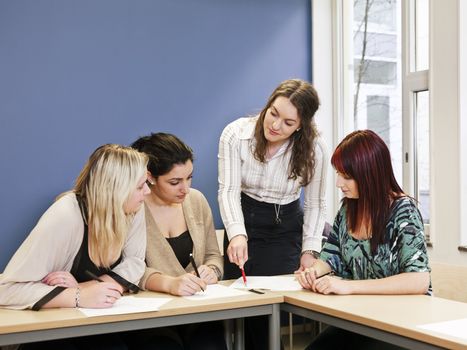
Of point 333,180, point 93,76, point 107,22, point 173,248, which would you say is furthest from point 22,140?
point 333,180

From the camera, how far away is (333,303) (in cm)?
192

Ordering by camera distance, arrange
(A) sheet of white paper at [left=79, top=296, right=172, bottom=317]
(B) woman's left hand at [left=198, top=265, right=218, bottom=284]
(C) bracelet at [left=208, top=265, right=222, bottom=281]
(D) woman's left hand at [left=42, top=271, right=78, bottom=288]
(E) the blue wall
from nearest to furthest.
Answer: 1. (A) sheet of white paper at [left=79, top=296, right=172, bottom=317]
2. (D) woman's left hand at [left=42, top=271, right=78, bottom=288]
3. (B) woman's left hand at [left=198, top=265, right=218, bottom=284]
4. (C) bracelet at [left=208, top=265, right=222, bottom=281]
5. (E) the blue wall

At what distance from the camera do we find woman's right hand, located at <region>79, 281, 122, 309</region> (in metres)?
1.87

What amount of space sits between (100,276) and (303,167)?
95 centimetres

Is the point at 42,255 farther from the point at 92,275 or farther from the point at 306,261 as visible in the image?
the point at 306,261

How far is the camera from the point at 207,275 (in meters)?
2.35

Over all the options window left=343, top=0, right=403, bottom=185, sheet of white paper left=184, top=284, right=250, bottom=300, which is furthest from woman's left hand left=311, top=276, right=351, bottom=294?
window left=343, top=0, right=403, bottom=185

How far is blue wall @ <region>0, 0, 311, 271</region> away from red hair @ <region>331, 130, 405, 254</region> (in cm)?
177

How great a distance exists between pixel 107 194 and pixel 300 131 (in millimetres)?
894

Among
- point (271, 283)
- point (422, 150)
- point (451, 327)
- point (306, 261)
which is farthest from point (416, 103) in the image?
point (451, 327)

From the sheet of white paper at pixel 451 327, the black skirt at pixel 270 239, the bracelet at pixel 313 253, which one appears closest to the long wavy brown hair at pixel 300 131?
the black skirt at pixel 270 239

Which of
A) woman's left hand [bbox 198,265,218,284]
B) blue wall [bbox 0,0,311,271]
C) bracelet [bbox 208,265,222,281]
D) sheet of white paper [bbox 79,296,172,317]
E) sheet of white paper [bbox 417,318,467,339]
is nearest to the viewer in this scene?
sheet of white paper [bbox 417,318,467,339]

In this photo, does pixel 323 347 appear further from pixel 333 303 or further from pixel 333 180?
pixel 333 180

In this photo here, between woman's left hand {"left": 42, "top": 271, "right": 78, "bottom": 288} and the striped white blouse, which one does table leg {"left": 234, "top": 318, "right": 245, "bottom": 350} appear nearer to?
the striped white blouse
